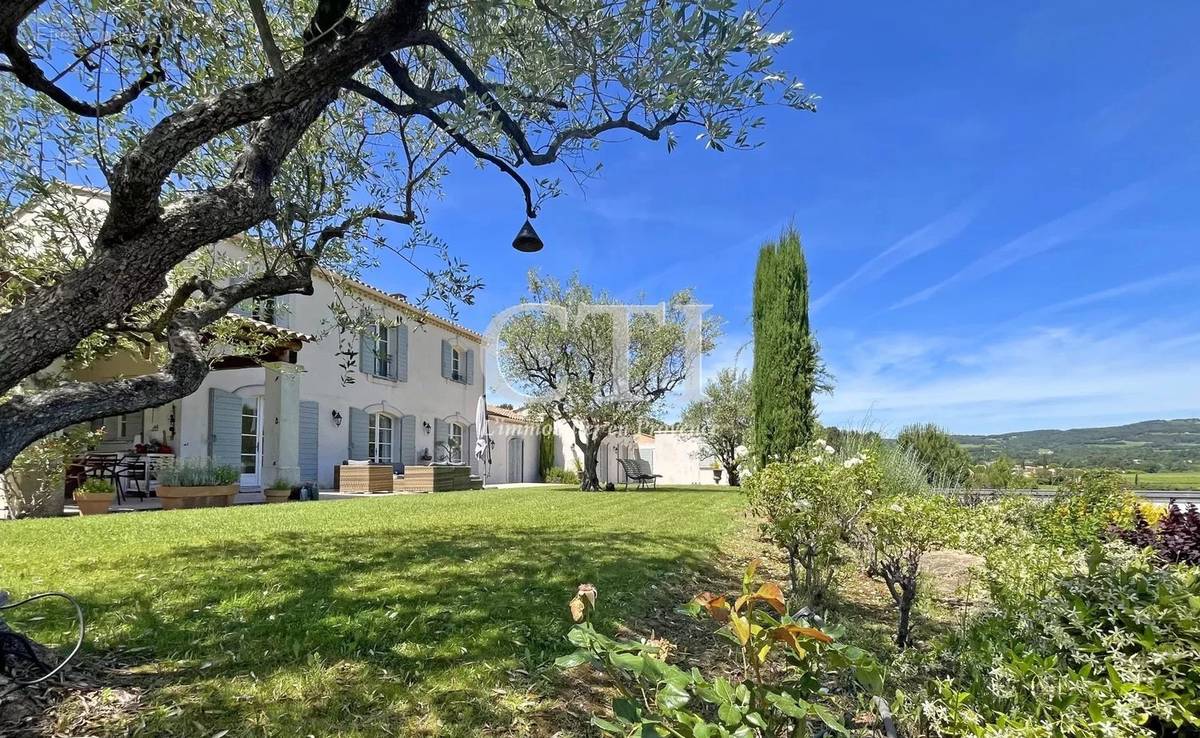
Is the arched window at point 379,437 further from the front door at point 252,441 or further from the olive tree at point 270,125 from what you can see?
the olive tree at point 270,125

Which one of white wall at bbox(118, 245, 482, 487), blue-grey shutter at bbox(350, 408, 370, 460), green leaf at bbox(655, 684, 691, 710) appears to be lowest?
green leaf at bbox(655, 684, 691, 710)

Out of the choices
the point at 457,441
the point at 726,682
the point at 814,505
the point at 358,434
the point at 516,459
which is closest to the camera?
the point at 726,682

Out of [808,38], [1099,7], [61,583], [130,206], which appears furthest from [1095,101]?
[61,583]

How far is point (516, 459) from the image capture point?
2386 centimetres

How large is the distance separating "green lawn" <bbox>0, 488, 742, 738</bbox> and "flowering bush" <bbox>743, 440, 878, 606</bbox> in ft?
3.83

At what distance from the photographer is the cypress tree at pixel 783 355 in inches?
374

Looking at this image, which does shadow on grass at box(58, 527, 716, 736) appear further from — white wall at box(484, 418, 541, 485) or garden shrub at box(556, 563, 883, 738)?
white wall at box(484, 418, 541, 485)

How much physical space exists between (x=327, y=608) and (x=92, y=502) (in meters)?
7.63

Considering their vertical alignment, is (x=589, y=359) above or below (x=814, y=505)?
above

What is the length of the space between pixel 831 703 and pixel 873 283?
50.9ft

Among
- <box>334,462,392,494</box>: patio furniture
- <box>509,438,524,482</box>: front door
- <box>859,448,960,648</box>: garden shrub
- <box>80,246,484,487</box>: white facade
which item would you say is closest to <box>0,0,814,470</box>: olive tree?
<box>80,246,484,487</box>: white facade

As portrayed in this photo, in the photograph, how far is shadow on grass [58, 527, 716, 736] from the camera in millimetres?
2312

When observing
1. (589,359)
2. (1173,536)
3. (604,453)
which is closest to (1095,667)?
(1173,536)

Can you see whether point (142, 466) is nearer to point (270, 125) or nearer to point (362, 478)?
point (362, 478)
